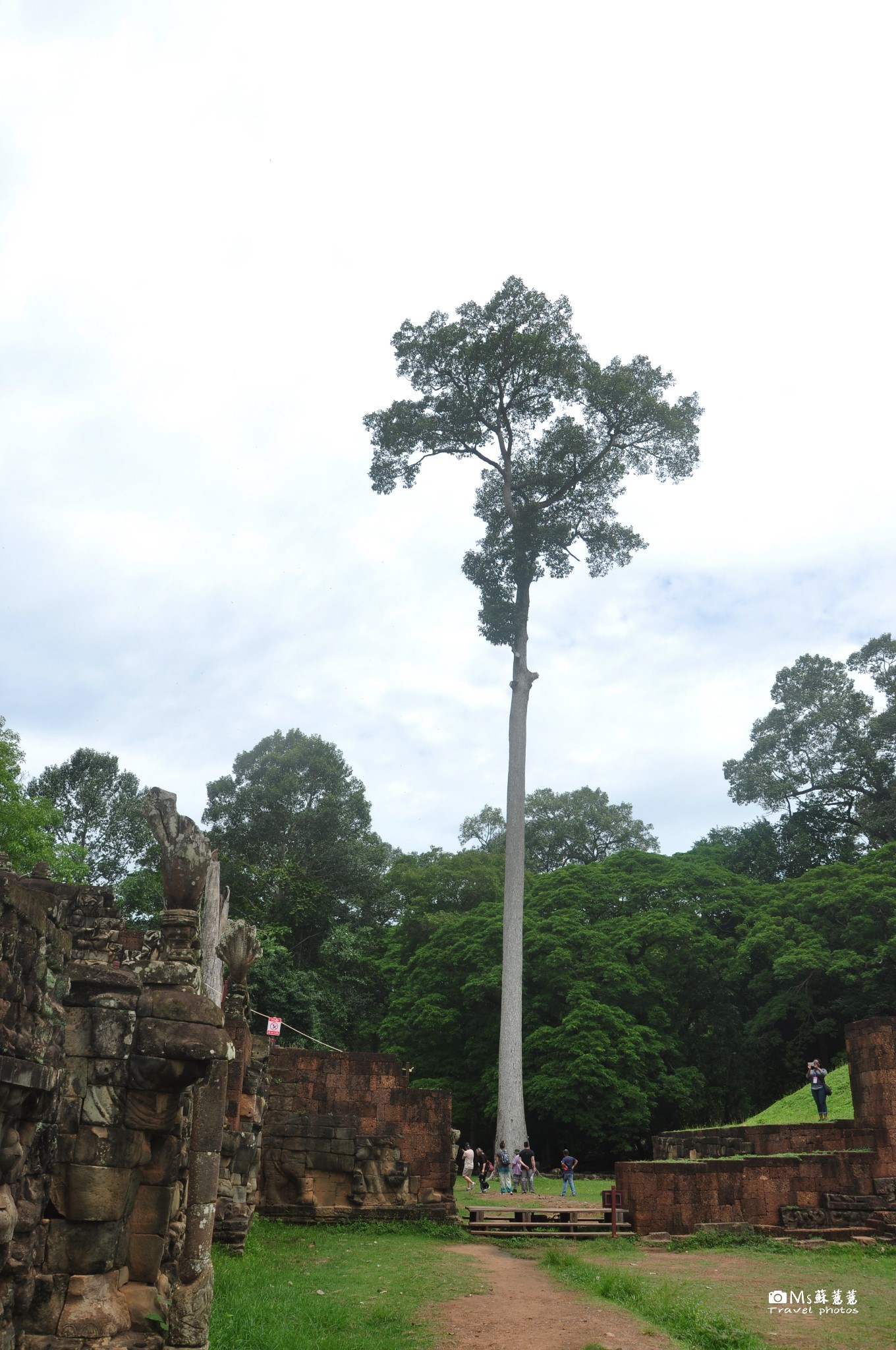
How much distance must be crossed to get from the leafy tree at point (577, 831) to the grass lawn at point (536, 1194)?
18775 millimetres

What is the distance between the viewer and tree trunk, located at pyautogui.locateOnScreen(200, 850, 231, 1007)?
6.68 metres

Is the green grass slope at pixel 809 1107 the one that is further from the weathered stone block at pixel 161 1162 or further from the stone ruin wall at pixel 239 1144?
the weathered stone block at pixel 161 1162

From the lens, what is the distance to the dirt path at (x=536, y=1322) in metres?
7.65

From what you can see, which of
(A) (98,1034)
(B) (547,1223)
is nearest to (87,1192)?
(A) (98,1034)

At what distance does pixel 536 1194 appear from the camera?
1931 centimetres

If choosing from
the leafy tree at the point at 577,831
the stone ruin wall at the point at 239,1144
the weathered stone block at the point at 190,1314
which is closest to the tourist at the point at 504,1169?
the stone ruin wall at the point at 239,1144

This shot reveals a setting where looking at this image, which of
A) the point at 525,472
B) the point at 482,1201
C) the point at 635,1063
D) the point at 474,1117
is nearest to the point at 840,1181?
the point at 482,1201

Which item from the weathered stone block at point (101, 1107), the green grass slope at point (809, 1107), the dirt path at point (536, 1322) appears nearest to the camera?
the weathered stone block at point (101, 1107)

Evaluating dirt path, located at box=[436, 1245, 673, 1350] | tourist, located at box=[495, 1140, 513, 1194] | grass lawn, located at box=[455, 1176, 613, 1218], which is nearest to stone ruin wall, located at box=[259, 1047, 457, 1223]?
grass lawn, located at box=[455, 1176, 613, 1218]

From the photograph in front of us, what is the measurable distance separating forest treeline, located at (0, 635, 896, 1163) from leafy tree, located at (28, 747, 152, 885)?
9 cm

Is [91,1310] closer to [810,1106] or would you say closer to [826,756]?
[810,1106]

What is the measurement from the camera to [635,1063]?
25281mm

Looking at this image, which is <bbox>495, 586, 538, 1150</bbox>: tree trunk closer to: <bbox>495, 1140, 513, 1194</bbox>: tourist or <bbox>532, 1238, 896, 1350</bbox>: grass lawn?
<bbox>495, 1140, 513, 1194</bbox>: tourist

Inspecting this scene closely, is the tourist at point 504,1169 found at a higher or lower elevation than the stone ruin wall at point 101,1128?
lower
